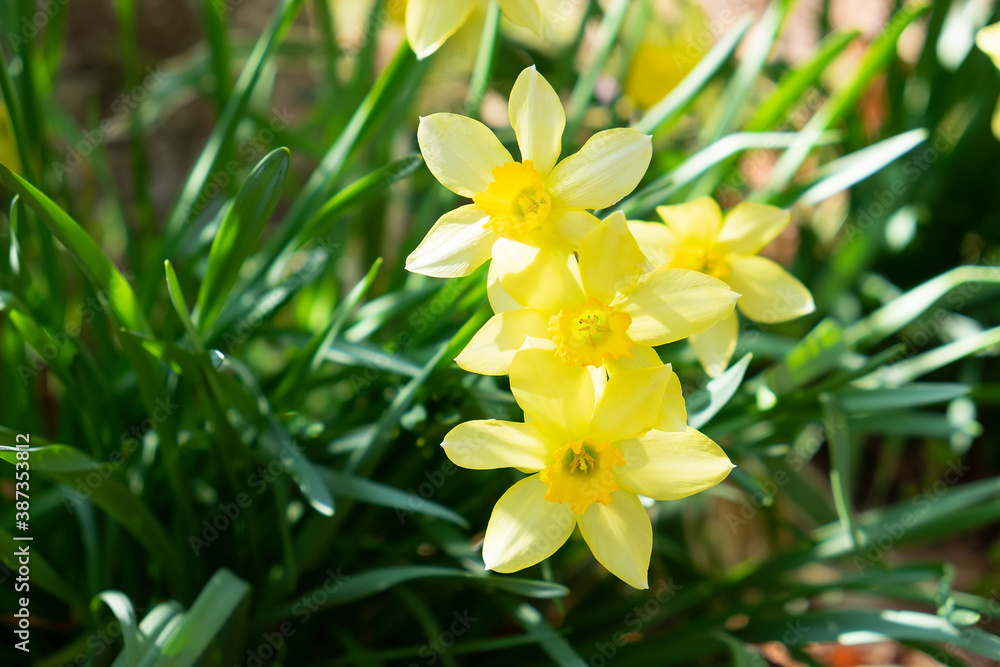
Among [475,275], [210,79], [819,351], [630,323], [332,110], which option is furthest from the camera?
[210,79]

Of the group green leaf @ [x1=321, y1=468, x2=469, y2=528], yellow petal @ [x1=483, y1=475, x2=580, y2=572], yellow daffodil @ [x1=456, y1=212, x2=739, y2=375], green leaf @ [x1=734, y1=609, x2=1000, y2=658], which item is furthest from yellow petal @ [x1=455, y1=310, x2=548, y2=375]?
green leaf @ [x1=734, y1=609, x2=1000, y2=658]

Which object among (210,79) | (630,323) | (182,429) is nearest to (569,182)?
(630,323)

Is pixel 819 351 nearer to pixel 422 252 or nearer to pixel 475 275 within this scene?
pixel 475 275

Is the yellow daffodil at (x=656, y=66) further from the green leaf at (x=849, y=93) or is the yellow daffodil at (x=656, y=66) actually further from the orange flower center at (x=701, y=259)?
the orange flower center at (x=701, y=259)

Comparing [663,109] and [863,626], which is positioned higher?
[663,109]

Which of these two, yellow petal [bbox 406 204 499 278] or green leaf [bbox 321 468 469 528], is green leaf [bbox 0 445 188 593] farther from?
yellow petal [bbox 406 204 499 278]
